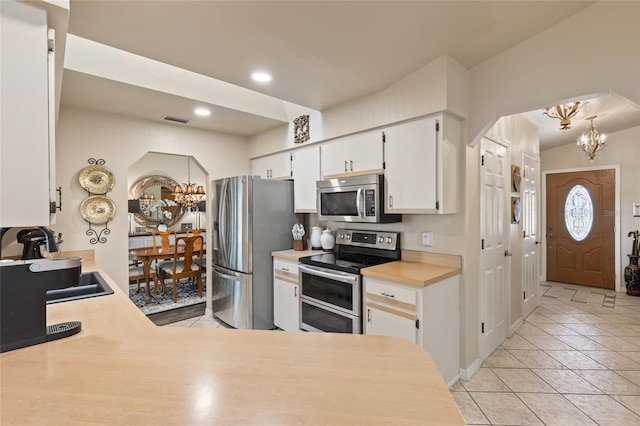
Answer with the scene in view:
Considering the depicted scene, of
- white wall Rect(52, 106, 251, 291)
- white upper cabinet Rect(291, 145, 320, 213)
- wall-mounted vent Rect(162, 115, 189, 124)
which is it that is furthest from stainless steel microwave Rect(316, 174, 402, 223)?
white wall Rect(52, 106, 251, 291)

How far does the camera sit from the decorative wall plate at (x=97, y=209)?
3000mm

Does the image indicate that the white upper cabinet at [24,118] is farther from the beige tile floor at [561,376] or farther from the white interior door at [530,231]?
the white interior door at [530,231]

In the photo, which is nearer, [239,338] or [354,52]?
[239,338]

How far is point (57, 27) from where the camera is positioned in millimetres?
1309

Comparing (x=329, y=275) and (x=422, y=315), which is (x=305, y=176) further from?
(x=422, y=315)

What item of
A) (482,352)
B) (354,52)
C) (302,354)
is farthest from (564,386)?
(354,52)

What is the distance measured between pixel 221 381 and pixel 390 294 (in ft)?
5.30

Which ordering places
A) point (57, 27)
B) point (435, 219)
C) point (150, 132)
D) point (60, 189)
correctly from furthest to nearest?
1. point (150, 132)
2. point (60, 189)
3. point (435, 219)
4. point (57, 27)

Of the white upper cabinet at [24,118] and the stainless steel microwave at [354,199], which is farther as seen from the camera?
the stainless steel microwave at [354,199]

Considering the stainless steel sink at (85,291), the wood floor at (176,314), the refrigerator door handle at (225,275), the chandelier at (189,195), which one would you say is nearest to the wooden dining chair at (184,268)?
the wood floor at (176,314)

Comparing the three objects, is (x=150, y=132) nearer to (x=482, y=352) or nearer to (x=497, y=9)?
(x=497, y=9)

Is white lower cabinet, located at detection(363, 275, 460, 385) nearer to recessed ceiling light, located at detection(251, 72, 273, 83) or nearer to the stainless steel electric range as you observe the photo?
the stainless steel electric range

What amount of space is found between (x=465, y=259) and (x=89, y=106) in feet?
11.9

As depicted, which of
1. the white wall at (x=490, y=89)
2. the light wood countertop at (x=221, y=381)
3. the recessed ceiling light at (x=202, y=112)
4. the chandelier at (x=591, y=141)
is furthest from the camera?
the chandelier at (x=591, y=141)
